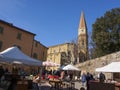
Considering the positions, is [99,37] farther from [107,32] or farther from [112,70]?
[112,70]

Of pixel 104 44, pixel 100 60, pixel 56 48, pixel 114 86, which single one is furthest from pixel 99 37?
pixel 56 48

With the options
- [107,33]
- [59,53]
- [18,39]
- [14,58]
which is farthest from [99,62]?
[59,53]

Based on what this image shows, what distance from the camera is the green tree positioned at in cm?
3903

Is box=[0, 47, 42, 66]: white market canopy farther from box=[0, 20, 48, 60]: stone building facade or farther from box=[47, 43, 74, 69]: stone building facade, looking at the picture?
box=[47, 43, 74, 69]: stone building facade

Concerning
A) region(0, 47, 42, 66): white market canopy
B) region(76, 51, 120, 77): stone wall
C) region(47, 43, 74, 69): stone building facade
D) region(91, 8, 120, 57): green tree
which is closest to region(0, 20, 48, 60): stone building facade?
region(76, 51, 120, 77): stone wall

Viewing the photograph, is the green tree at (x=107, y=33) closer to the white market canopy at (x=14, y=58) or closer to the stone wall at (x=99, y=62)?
the stone wall at (x=99, y=62)

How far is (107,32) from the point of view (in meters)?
40.2

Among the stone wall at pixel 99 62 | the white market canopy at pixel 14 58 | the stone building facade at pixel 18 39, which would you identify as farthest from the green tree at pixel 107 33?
the white market canopy at pixel 14 58

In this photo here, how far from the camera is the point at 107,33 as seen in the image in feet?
130

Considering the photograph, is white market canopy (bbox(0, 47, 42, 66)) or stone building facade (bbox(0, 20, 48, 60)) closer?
white market canopy (bbox(0, 47, 42, 66))

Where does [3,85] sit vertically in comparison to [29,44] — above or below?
below

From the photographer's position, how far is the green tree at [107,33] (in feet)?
128

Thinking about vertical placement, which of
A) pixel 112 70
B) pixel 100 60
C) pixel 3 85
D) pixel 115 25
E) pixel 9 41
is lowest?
pixel 3 85

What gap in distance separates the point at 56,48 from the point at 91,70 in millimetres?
58804
